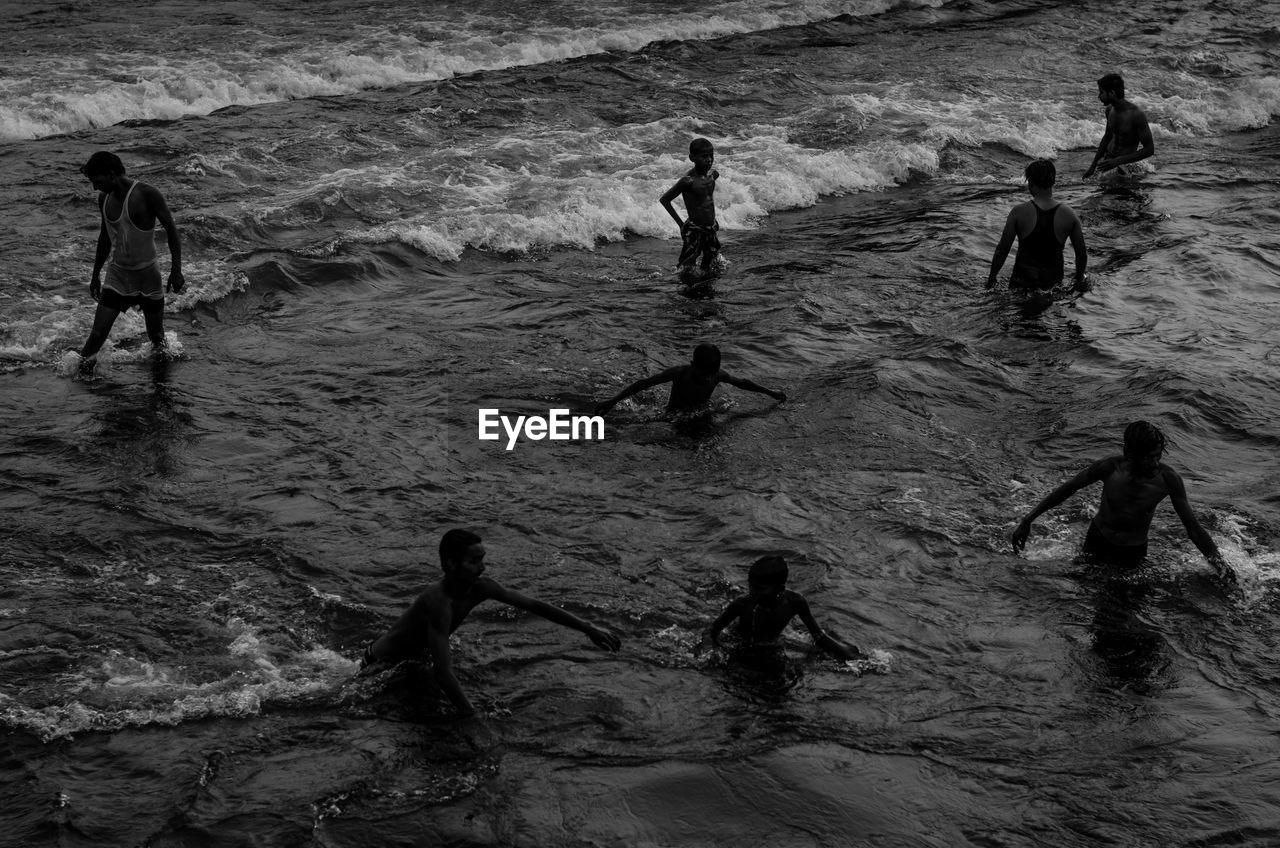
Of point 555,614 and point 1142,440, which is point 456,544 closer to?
point 555,614

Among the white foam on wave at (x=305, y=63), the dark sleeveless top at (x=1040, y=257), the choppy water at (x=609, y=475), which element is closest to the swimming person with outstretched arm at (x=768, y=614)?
the choppy water at (x=609, y=475)

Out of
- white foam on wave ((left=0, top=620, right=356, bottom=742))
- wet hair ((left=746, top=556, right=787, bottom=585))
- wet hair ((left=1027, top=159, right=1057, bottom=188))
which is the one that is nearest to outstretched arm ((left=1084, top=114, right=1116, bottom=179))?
wet hair ((left=1027, top=159, right=1057, bottom=188))

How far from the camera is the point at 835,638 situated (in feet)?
25.0

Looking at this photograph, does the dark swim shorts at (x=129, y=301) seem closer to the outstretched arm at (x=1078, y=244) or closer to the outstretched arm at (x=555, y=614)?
the outstretched arm at (x=555, y=614)

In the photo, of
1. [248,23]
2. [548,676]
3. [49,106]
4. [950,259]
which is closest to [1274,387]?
[950,259]

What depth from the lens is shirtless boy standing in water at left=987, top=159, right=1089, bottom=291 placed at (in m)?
12.6

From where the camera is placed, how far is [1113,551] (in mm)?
8289

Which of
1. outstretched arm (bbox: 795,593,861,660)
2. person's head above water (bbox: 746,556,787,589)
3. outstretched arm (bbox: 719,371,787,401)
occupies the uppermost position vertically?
outstretched arm (bbox: 719,371,787,401)

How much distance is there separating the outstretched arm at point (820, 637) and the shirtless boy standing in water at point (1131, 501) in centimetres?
156

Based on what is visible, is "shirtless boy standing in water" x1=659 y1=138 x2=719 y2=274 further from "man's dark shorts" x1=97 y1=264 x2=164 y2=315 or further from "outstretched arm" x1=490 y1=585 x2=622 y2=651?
"outstretched arm" x1=490 y1=585 x2=622 y2=651

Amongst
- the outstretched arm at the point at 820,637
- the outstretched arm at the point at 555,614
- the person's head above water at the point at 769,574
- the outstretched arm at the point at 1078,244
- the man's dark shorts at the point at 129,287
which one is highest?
the outstretched arm at the point at 1078,244

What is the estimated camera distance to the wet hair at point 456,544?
6.60 metres

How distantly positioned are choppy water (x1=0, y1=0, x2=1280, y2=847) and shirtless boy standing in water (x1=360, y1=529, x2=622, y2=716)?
247 mm

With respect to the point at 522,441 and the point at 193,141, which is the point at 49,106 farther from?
the point at 522,441
